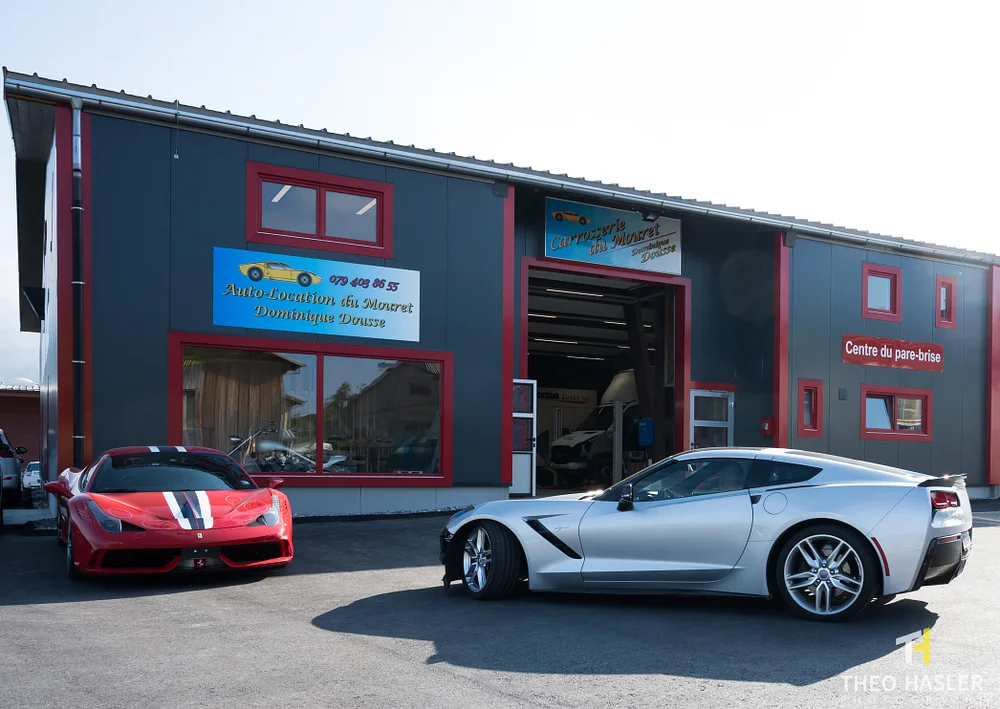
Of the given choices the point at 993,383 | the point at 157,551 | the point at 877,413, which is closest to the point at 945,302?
the point at 993,383

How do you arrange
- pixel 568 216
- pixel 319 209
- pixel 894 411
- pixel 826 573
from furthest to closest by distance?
pixel 894 411, pixel 568 216, pixel 319 209, pixel 826 573

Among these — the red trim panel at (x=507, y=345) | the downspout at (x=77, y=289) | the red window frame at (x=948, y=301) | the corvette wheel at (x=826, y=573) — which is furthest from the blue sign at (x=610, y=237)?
the corvette wheel at (x=826, y=573)

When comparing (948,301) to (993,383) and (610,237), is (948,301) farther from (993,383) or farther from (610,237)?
(610,237)

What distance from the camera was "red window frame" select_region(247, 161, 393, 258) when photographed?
45.9 feet

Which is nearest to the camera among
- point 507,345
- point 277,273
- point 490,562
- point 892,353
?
point 490,562

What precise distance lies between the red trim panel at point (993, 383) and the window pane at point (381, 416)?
1314cm

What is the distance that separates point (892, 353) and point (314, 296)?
1236 cm

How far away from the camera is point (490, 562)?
751cm

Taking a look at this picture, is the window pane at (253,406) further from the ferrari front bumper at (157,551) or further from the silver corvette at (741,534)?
the silver corvette at (741,534)

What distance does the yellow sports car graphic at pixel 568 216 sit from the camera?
1705cm

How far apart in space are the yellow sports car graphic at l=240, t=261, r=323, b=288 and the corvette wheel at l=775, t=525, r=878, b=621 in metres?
9.23

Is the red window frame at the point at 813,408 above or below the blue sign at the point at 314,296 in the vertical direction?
below

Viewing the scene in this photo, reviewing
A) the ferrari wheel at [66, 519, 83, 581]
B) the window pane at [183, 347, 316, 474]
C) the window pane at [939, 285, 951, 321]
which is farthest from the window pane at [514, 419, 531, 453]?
the window pane at [939, 285, 951, 321]

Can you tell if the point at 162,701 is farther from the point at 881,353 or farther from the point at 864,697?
the point at 881,353
